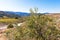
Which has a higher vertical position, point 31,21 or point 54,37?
point 31,21

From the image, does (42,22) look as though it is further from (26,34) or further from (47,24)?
(26,34)

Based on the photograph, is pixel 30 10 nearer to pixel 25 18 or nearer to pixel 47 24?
pixel 25 18

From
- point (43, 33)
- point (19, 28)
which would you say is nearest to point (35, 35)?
point (43, 33)

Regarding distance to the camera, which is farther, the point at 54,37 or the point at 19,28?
the point at 19,28

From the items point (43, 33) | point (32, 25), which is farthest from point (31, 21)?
point (43, 33)

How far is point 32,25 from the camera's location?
13305mm

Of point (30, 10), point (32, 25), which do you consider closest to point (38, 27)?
point (32, 25)

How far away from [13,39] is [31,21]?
1.84m

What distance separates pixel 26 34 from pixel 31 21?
91 centimetres

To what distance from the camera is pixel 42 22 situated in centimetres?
1346

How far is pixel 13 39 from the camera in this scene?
14.0 m

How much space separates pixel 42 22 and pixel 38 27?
47 cm

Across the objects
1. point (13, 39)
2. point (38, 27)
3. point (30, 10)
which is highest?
point (30, 10)

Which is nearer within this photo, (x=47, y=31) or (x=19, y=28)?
(x=47, y=31)
